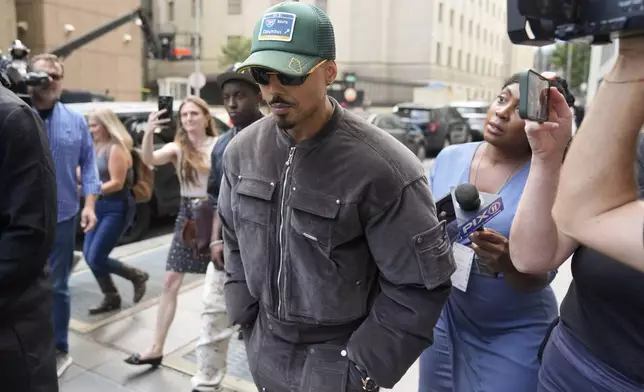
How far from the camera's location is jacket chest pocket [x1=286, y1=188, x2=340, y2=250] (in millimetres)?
1771

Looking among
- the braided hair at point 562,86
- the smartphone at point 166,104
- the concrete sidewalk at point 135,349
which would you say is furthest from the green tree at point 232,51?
the braided hair at point 562,86

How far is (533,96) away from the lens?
1331 millimetres

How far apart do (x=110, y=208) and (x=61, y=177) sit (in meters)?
1.02

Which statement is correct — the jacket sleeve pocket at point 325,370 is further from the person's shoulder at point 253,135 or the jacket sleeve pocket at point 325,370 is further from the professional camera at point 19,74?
the professional camera at point 19,74

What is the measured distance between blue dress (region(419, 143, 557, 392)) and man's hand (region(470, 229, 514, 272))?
17 cm

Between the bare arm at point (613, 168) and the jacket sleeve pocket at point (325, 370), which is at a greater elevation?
the bare arm at point (613, 168)

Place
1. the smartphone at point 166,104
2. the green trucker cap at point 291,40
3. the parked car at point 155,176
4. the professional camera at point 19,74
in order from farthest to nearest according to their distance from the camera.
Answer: the parked car at point 155,176, the smartphone at point 166,104, the professional camera at point 19,74, the green trucker cap at point 291,40

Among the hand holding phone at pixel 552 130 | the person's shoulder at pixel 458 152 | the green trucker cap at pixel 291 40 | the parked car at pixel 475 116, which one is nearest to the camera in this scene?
the hand holding phone at pixel 552 130

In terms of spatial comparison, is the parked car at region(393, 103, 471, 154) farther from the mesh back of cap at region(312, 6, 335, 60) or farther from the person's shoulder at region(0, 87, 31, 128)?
the person's shoulder at region(0, 87, 31, 128)

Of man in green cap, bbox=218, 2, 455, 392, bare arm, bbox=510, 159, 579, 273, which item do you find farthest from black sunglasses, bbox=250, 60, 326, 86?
bare arm, bbox=510, 159, 579, 273

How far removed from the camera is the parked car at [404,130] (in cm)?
1575

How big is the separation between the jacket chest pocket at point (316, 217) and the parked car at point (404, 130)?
13946mm

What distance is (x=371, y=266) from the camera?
1.90 metres

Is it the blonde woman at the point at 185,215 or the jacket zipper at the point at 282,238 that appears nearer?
the jacket zipper at the point at 282,238
